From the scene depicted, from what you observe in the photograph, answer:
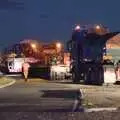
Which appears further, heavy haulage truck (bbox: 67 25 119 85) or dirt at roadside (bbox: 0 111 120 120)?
heavy haulage truck (bbox: 67 25 119 85)

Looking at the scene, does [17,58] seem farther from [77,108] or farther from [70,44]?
[77,108]

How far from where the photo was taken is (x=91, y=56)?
41.2m

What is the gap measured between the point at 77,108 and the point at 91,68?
791 inches

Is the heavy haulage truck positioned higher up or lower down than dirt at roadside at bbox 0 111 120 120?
higher up

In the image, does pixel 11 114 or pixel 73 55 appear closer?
pixel 11 114

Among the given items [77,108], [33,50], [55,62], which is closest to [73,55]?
[55,62]

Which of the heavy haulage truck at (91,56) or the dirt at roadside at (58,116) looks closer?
the dirt at roadside at (58,116)

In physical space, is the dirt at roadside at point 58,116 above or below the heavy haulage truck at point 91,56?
below

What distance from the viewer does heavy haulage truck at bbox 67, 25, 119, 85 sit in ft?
131

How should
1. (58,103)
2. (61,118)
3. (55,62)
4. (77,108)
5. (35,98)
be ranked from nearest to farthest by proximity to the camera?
(61,118)
(77,108)
(58,103)
(35,98)
(55,62)

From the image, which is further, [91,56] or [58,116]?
[91,56]

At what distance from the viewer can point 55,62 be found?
179 feet

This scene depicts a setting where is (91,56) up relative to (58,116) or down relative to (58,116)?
up

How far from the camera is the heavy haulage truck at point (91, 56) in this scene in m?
39.8
